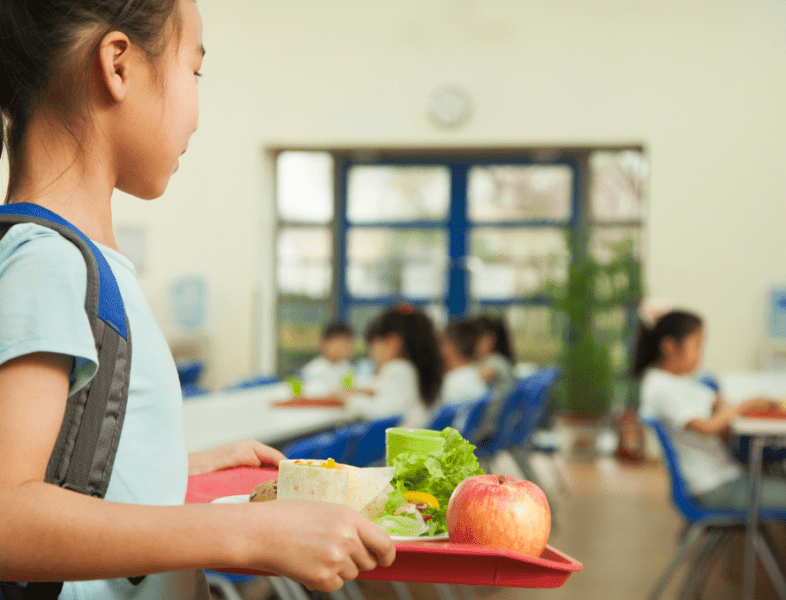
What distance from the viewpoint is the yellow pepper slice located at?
33.5 inches

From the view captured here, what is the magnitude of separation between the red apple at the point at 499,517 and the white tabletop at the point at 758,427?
268 centimetres

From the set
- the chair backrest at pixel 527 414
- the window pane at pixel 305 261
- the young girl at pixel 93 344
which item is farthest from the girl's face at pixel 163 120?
the window pane at pixel 305 261

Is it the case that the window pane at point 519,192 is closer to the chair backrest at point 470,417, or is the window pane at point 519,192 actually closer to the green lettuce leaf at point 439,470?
the chair backrest at point 470,417

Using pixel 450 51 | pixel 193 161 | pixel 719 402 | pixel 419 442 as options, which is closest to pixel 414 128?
pixel 450 51

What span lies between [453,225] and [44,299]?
8.30m

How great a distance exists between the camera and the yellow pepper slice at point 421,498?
85cm

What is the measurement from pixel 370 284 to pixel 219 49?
9.42 feet

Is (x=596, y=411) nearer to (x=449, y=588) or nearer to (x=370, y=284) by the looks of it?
(x=370, y=284)

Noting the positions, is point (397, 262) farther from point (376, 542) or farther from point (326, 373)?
point (376, 542)

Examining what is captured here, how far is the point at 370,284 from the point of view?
29.2ft

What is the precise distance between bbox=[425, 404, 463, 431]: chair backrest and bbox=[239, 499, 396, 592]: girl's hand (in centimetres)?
289

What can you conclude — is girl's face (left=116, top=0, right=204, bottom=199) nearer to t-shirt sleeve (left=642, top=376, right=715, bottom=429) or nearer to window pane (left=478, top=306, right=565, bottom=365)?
t-shirt sleeve (left=642, top=376, right=715, bottom=429)

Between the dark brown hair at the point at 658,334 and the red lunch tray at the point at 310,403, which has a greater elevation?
the dark brown hair at the point at 658,334

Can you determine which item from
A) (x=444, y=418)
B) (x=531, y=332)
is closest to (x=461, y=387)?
(x=444, y=418)
